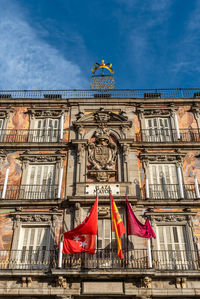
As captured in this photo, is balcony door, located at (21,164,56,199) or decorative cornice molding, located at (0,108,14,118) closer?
balcony door, located at (21,164,56,199)

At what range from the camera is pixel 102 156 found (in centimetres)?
1905

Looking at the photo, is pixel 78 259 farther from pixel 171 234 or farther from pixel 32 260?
pixel 171 234

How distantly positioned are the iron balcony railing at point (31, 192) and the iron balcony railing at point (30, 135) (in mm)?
3196

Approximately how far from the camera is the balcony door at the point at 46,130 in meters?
20.3

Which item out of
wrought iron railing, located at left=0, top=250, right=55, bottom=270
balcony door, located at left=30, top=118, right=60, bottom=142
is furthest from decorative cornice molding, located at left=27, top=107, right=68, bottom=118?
wrought iron railing, located at left=0, top=250, right=55, bottom=270

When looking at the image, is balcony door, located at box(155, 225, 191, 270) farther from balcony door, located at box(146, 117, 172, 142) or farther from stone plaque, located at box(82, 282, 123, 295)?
balcony door, located at box(146, 117, 172, 142)

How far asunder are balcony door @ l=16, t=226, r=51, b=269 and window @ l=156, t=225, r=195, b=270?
17.6 ft

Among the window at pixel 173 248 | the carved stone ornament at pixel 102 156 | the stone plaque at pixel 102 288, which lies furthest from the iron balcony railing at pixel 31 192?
the window at pixel 173 248

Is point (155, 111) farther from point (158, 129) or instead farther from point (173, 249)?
point (173, 249)

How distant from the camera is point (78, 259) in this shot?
15.5 metres

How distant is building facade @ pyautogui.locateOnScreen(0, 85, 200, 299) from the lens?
1479 centimetres

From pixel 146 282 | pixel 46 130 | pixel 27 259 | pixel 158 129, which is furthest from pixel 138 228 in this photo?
pixel 46 130

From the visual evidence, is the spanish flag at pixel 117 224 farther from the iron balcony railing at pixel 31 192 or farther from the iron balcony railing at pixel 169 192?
the iron balcony railing at pixel 31 192

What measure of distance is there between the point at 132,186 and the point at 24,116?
328 inches
